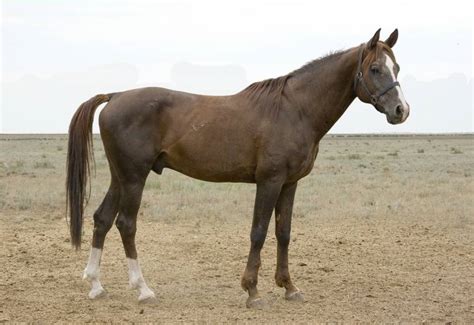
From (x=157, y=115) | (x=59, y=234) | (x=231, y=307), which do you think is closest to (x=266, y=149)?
Answer: (x=157, y=115)

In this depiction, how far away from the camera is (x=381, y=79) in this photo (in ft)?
19.6

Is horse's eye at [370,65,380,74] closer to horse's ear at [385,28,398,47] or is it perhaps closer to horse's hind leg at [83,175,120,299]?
horse's ear at [385,28,398,47]

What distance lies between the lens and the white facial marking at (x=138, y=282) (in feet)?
21.4

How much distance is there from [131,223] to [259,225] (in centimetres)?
149

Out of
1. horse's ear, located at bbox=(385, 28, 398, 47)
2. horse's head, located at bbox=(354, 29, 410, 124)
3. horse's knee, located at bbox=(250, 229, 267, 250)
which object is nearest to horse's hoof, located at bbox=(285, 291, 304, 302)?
horse's knee, located at bbox=(250, 229, 267, 250)

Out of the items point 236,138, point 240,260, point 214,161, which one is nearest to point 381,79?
point 236,138

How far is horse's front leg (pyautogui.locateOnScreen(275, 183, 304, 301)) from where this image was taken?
675cm

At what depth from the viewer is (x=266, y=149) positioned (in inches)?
245

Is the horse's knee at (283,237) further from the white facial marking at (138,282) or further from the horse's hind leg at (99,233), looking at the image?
the horse's hind leg at (99,233)

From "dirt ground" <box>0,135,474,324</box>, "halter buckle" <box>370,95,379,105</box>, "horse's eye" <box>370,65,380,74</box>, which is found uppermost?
"horse's eye" <box>370,65,380,74</box>

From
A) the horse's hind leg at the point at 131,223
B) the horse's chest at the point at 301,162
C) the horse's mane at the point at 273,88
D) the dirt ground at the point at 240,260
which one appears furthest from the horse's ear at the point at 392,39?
the horse's hind leg at the point at 131,223

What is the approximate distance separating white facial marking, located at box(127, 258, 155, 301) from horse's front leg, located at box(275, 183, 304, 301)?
61.2 inches

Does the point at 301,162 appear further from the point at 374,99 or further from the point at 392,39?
the point at 392,39

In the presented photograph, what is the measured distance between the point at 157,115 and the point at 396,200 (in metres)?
10.1
